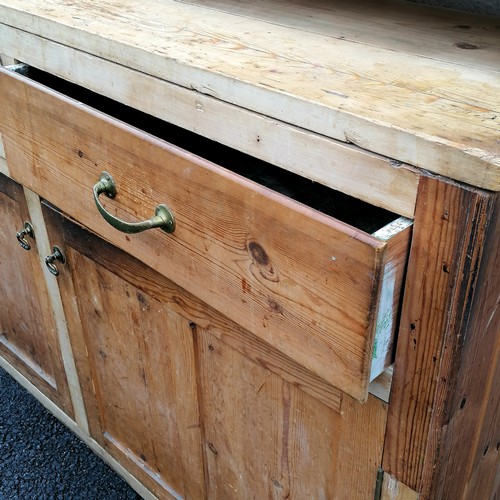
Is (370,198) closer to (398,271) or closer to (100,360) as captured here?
(398,271)

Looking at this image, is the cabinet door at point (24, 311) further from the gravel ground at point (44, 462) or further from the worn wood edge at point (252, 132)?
the worn wood edge at point (252, 132)

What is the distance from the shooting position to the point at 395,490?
0.60 metres

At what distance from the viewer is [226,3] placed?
85cm

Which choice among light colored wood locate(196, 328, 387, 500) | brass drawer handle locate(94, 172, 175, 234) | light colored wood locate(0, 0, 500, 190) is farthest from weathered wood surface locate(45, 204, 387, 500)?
light colored wood locate(0, 0, 500, 190)

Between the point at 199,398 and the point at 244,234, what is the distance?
0.34 metres

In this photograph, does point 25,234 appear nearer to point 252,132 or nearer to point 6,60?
point 6,60

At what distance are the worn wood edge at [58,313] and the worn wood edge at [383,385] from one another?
0.53m

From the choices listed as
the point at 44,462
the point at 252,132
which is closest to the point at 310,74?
the point at 252,132

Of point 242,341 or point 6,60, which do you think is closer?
point 242,341

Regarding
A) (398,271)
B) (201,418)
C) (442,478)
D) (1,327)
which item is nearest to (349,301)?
(398,271)

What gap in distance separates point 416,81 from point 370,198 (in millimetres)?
150

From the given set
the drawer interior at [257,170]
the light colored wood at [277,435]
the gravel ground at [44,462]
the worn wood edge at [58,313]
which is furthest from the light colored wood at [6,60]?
the gravel ground at [44,462]

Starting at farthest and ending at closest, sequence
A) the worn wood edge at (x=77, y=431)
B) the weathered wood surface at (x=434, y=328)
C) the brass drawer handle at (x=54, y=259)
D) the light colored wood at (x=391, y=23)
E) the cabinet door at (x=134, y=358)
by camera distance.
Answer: the worn wood edge at (x=77, y=431) → the brass drawer handle at (x=54, y=259) → the cabinet door at (x=134, y=358) → the light colored wood at (x=391, y=23) → the weathered wood surface at (x=434, y=328)

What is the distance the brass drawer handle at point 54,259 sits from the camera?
890mm
